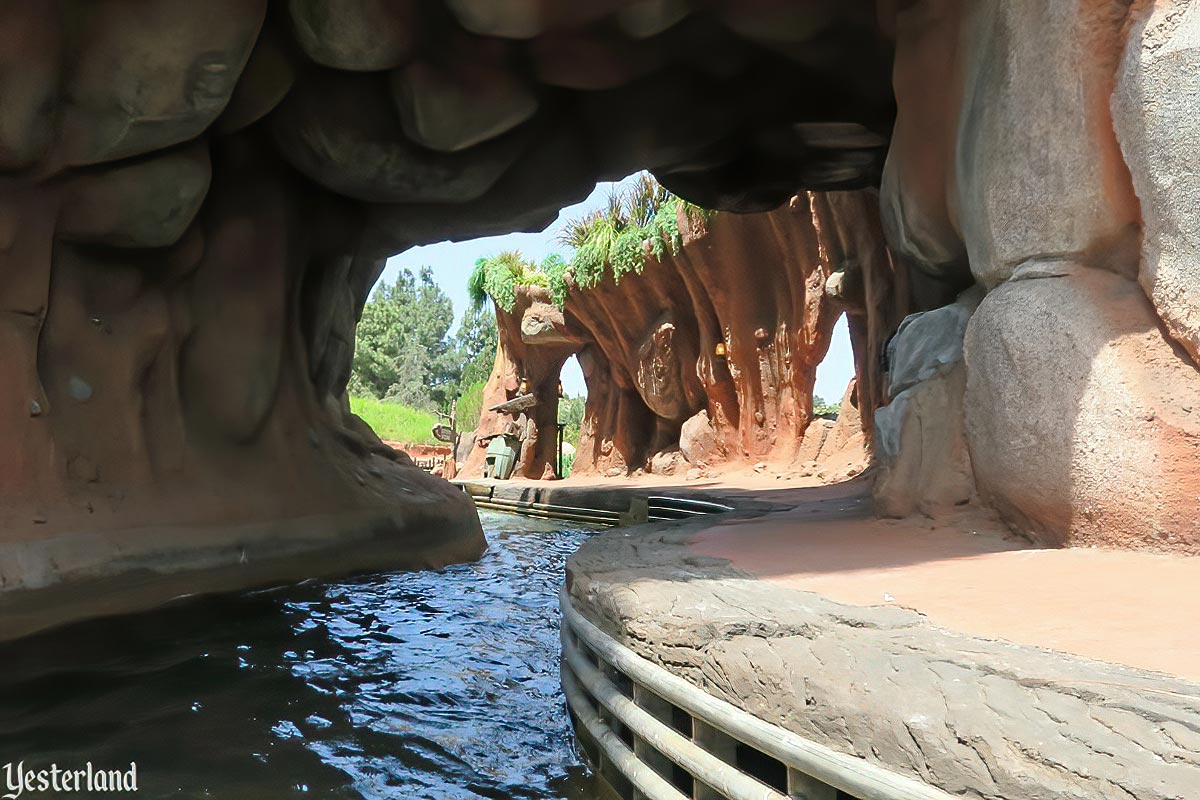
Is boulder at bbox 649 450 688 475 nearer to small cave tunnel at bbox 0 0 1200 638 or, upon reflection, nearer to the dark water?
small cave tunnel at bbox 0 0 1200 638

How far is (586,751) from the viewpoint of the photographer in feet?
10.4

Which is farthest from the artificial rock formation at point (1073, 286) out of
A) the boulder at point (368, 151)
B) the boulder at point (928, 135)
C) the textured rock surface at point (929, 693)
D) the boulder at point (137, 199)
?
the boulder at point (137, 199)

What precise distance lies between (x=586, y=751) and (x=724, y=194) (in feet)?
22.5

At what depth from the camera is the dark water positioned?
9.86 feet

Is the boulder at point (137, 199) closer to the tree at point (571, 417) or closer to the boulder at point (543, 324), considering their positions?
the boulder at point (543, 324)

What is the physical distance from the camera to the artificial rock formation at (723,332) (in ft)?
41.3

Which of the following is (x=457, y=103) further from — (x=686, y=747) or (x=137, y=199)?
(x=686, y=747)

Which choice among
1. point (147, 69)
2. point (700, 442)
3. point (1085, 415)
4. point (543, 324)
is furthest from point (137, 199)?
point (543, 324)

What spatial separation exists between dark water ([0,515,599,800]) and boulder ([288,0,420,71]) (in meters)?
3.59

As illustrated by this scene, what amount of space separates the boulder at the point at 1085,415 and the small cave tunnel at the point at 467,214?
0.04ft

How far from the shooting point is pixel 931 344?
4.79 metres

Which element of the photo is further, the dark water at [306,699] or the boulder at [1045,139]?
the boulder at [1045,139]

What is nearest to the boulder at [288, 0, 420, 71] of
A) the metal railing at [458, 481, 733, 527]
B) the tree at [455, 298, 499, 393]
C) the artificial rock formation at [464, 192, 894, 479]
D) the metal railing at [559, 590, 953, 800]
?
the metal railing at [559, 590, 953, 800]

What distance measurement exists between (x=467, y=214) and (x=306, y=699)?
16.4 feet
